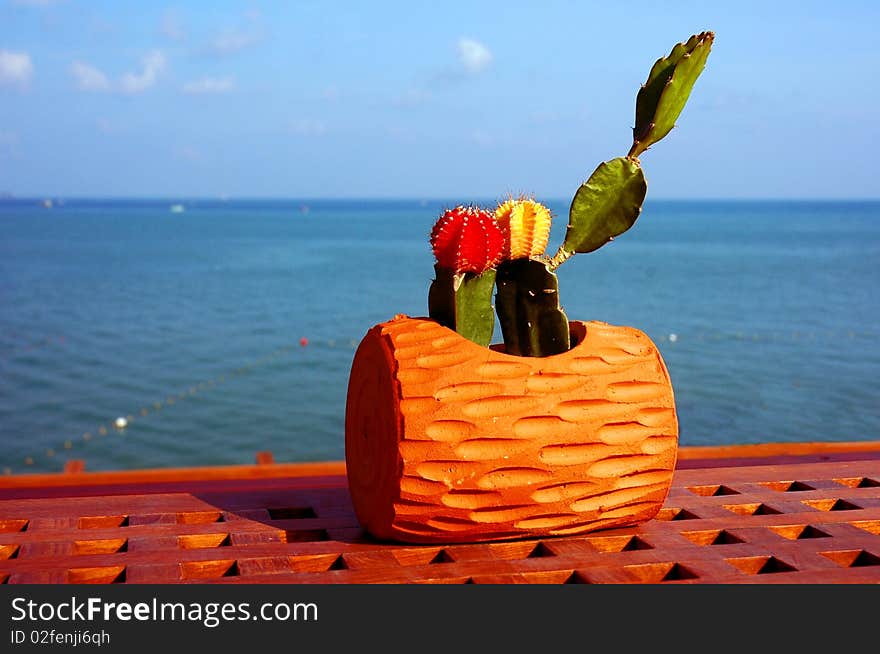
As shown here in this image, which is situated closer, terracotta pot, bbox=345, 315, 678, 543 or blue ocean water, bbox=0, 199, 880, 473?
terracotta pot, bbox=345, 315, 678, 543

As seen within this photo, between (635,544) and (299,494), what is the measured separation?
72cm

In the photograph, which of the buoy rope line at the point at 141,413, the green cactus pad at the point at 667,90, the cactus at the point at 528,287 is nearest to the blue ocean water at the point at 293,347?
the buoy rope line at the point at 141,413

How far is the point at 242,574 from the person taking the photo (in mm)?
1546

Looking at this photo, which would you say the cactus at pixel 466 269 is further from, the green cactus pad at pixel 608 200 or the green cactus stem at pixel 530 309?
the green cactus pad at pixel 608 200

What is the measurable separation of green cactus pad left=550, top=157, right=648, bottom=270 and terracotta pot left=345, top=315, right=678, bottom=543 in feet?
0.61

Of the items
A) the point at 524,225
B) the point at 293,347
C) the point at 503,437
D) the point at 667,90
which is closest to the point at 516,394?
the point at 503,437

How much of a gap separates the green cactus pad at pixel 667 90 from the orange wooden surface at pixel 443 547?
0.68m

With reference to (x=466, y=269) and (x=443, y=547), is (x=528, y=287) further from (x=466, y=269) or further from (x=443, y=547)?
(x=443, y=547)

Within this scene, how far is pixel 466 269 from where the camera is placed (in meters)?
1.73

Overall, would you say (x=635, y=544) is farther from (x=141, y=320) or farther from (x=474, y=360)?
(x=141, y=320)

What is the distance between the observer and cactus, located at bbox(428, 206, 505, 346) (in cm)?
170

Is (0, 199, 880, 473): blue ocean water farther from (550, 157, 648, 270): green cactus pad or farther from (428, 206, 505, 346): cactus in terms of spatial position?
(428, 206, 505, 346): cactus

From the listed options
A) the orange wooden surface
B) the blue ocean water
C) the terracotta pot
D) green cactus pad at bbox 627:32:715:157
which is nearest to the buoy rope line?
the blue ocean water

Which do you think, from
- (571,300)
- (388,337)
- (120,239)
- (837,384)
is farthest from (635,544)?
(120,239)
